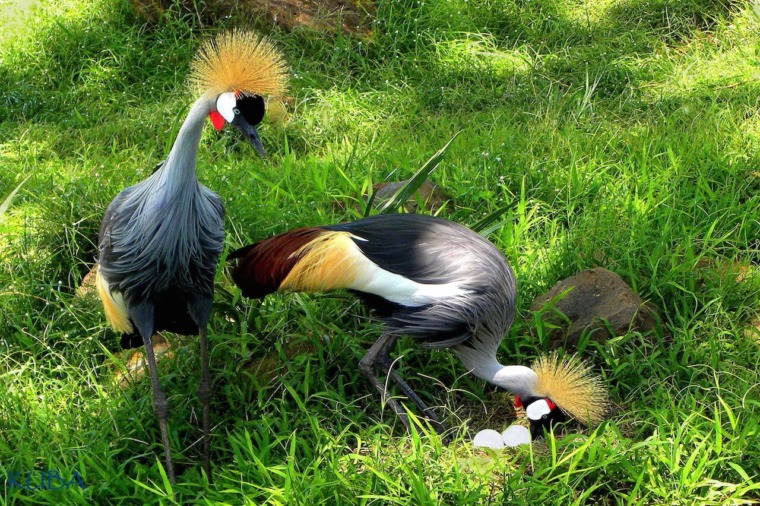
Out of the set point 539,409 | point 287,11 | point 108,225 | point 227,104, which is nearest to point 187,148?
point 227,104

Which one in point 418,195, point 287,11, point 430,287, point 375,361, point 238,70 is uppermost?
point 238,70

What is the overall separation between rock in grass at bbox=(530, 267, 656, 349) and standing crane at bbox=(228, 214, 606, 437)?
0.81 ft

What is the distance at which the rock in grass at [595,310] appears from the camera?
346 centimetres

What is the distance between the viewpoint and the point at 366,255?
3.18m

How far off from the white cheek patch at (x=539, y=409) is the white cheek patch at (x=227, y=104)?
1.39 meters

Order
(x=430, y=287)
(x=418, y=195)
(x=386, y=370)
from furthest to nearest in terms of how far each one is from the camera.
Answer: (x=418, y=195) → (x=386, y=370) → (x=430, y=287)

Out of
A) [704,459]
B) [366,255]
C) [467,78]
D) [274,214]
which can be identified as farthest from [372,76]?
[704,459]

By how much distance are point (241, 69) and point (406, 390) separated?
1.29 metres

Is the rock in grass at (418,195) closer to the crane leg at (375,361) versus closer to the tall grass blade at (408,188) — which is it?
the tall grass blade at (408,188)

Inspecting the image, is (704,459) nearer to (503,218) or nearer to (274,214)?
(503,218)

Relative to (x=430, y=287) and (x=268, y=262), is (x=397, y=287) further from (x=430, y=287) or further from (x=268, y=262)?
(x=268, y=262)

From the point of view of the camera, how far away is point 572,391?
3.06 meters

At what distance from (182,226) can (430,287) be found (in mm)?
861

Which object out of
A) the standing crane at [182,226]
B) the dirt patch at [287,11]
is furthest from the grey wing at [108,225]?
the dirt patch at [287,11]
